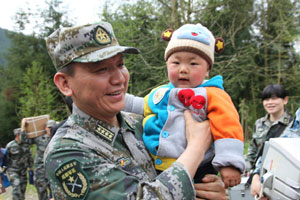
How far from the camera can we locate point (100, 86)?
1.32 meters

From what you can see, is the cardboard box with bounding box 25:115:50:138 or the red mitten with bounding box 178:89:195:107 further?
the cardboard box with bounding box 25:115:50:138

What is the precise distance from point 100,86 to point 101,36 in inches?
11.4

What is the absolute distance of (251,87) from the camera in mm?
13727

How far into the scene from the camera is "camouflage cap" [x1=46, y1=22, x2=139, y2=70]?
4.29ft

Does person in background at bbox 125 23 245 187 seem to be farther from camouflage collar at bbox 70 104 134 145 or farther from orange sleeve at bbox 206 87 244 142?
camouflage collar at bbox 70 104 134 145

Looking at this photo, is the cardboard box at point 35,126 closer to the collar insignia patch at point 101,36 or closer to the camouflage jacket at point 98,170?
the camouflage jacket at point 98,170

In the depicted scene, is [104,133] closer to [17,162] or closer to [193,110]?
[193,110]

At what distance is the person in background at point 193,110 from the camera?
1.44m

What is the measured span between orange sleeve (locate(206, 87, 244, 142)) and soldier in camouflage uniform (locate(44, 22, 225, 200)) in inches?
3.2

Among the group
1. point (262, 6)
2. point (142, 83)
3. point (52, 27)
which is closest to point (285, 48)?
point (262, 6)

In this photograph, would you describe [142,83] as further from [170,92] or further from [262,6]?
[170,92]

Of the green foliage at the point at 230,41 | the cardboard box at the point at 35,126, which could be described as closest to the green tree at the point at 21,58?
the green foliage at the point at 230,41

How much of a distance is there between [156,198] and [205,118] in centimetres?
72

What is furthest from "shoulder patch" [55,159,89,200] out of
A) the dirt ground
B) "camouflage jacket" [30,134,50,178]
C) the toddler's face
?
the dirt ground
